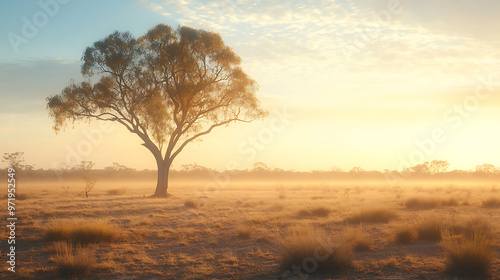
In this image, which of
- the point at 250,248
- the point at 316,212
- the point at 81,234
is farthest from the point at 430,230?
the point at 81,234

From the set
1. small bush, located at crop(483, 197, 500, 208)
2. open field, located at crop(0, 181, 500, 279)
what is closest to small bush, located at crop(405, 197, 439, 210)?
small bush, located at crop(483, 197, 500, 208)

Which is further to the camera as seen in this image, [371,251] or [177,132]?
[177,132]

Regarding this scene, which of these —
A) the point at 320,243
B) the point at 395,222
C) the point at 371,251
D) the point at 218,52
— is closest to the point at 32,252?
the point at 320,243

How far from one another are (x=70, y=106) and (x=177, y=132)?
890 centimetres

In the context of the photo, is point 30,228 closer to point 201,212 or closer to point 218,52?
point 201,212

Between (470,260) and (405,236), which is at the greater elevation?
(470,260)

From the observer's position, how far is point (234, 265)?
10859mm

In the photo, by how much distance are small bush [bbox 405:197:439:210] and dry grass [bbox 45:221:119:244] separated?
20.2m

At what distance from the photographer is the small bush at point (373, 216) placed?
19188 millimetres

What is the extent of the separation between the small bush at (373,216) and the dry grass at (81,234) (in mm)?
11190

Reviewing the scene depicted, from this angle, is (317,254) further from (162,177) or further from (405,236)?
(162,177)

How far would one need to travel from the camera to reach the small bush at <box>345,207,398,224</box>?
63.0 ft

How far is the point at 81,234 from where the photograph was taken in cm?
1376

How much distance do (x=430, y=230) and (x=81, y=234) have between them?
12.3 m
